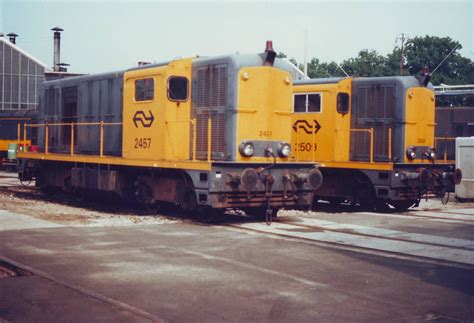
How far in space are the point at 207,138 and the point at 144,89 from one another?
6.77 feet

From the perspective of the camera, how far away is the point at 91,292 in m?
6.79

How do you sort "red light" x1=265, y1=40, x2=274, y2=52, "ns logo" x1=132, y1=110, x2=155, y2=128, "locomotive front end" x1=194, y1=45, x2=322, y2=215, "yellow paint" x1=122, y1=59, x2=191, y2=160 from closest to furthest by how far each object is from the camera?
"locomotive front end" x1=194, y1=45, x2=322, y2=215
"red light" x1=265, y1=40, x2=274, y2=52
"yellow paint" x1=122, y1=59, x2=191, y2=160
"ns logo" x1=132, y1=110, x2=155, y2=128

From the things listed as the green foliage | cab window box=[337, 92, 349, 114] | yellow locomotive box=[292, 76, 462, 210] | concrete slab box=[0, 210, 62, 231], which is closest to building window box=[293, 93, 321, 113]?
yellow locomotive box=[292, 76, 462, 210]

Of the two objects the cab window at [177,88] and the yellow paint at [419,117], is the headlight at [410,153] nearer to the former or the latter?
the yellow paint at [419,117]

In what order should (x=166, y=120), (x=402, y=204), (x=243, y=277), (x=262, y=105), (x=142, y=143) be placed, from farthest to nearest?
(x=402, y=204) → (x=142, y=143) → (x=166, y=120) → (x=262, y=105) → (x=243, y=277)

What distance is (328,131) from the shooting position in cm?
1722

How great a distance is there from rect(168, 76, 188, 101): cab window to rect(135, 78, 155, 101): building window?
58cm

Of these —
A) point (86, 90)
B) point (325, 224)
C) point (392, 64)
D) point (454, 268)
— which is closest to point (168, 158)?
point (325, 224)

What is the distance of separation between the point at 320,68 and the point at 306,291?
7628 cm

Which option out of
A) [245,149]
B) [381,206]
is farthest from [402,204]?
[245,149]

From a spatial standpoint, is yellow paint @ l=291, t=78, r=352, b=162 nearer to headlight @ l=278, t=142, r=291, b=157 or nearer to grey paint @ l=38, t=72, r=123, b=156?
headlight @ l=278, t=142, r=291, b=157

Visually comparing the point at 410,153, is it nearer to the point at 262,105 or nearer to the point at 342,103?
the point at 342,103

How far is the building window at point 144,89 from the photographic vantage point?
1445 cm

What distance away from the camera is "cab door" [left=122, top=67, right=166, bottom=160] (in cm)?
1417
